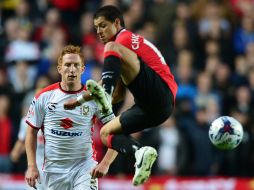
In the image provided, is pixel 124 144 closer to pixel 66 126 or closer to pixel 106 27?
pixel 66 126

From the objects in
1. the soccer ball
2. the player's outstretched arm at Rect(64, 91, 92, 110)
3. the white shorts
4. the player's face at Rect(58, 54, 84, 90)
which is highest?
the player's face at Rect(58, 54, 84, 90)

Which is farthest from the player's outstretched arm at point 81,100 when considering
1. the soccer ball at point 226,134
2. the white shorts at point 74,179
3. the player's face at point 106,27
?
the soccer ball at point 226,134

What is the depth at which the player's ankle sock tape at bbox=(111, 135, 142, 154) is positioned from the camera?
9.70 m

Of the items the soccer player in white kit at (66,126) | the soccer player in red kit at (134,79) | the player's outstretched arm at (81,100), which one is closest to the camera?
the player's outstretched arm at (81,100)

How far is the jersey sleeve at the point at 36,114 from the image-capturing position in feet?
34.2

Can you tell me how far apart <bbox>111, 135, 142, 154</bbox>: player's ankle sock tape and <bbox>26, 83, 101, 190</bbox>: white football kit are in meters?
0.66

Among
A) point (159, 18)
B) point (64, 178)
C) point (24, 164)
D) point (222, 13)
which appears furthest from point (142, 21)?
point (64, 178)

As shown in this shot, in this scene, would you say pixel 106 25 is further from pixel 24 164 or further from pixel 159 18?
pixel 159 18

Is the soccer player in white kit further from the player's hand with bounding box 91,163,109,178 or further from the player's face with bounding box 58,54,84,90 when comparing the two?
the player's hand with bounding box 91,163,109,178

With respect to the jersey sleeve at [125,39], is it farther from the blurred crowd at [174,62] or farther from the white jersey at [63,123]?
the blurred crowd at [174,62]

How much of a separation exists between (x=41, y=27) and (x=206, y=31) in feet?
11.7

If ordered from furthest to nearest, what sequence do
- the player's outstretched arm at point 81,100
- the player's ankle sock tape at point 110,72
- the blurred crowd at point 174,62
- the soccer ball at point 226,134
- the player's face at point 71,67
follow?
A: the blurred crowd at point 174,62 < the soccer ball at point 226,134 < the player's face at point 71,67 < the player's ankle sock tape at point 110,72 < the player's outstretched arm at point 81,100

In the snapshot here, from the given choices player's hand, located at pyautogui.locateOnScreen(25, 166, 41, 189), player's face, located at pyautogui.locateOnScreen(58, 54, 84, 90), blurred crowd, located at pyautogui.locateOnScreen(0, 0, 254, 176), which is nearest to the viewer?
player's hand, located at pyautogui.locateOnScreen(25, 166, 41, 189)

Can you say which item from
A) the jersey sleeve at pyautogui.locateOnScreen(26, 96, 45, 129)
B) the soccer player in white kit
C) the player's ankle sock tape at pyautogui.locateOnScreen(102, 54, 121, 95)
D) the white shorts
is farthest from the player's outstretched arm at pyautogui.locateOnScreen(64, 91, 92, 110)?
the white shorts
